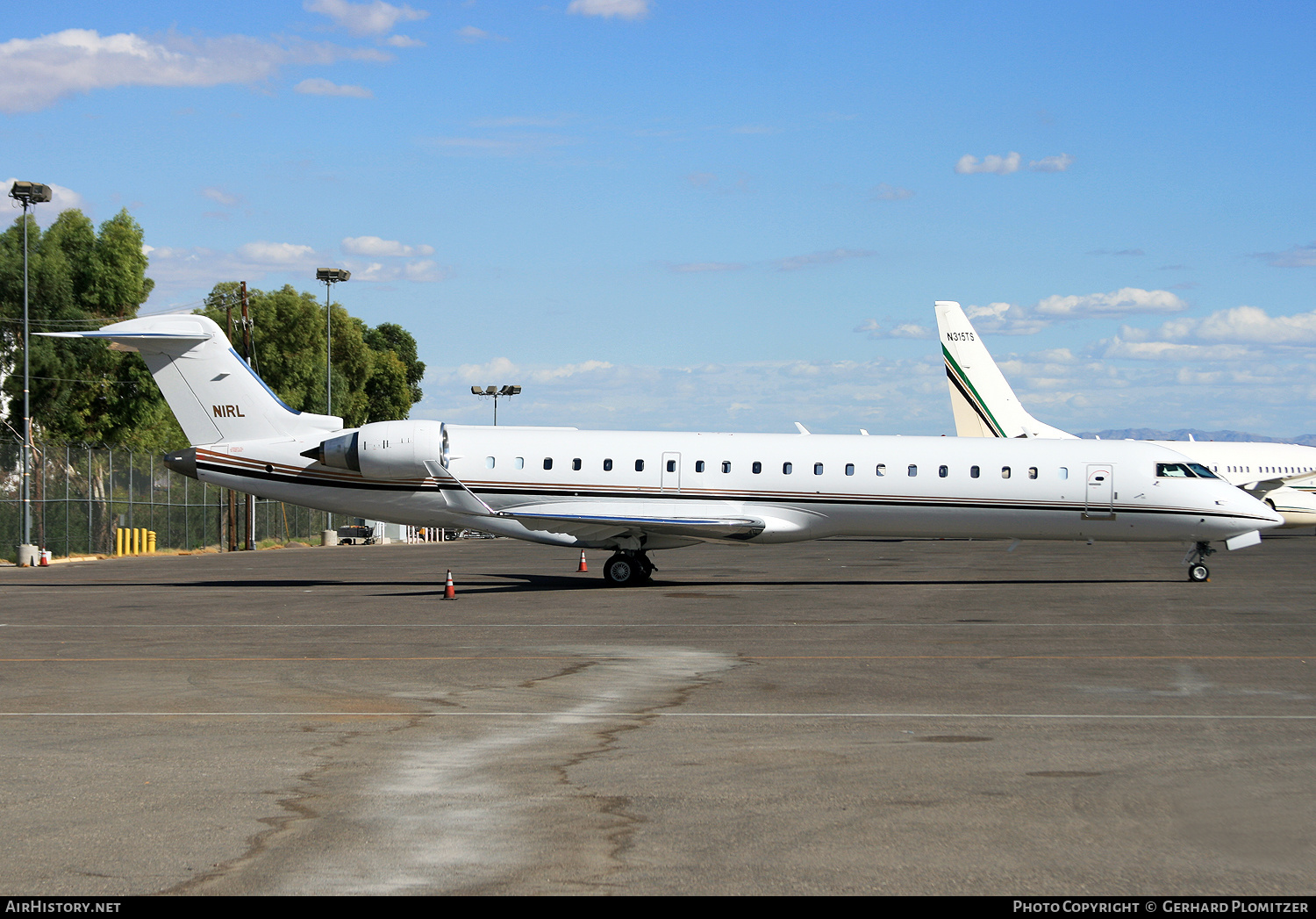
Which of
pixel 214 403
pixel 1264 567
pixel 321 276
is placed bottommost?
pixel 1264 567

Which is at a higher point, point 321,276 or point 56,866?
point 321,276

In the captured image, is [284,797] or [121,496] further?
[121,496]

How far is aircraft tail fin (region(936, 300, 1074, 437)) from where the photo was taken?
151 feet

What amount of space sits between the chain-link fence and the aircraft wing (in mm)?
11622

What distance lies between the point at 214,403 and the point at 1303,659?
21516mm

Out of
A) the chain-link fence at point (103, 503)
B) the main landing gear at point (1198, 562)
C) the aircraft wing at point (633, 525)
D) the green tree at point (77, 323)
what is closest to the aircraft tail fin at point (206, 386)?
the aircraft wing at point (633, 525)

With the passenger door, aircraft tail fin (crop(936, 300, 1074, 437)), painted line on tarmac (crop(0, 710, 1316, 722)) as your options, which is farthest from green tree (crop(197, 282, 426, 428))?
painted line on tarmac (crop(0, 710, 1316, 722))

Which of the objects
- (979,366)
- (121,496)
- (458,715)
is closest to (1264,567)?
(979,366)

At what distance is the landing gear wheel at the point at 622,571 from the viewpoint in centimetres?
2655

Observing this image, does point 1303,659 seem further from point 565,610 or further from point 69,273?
point 69,273

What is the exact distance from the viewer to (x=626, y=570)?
87.1ft

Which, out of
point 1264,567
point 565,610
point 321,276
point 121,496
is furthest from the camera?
point 321,276

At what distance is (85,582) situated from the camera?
28.8 m
